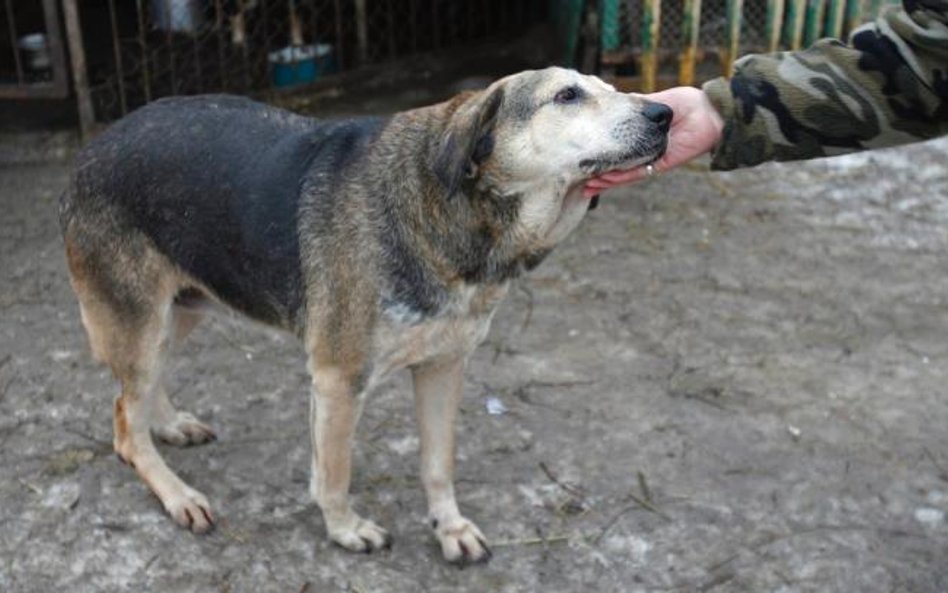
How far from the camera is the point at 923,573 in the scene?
11.4 ft

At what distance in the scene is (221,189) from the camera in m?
3.34

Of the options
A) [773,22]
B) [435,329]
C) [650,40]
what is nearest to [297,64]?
[650,40]

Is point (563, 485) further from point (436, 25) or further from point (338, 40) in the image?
point (436, 25)

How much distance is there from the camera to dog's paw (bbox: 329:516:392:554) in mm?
3520

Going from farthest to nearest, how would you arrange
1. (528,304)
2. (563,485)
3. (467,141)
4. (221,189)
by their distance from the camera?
(528,304) < (563,485) < (221,189) < (467,141)

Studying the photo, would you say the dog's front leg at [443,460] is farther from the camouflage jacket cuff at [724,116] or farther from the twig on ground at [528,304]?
the twig on ground at [528,304]

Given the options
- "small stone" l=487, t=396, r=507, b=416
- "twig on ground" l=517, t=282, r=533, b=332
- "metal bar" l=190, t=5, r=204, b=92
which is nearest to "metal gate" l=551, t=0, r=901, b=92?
"twig on ground" l=517, t=282, r=533, b=332

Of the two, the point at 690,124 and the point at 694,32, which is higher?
the point at 690,124

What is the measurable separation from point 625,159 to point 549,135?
193mm

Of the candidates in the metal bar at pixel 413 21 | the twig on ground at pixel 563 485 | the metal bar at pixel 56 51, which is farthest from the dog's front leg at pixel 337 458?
the metal bar at pixel 413 21

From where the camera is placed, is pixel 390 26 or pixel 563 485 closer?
pixel 563 485

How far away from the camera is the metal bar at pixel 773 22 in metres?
6.70

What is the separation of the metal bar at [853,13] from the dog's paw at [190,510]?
188 inches

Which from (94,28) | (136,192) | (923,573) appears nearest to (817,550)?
(923,573)
